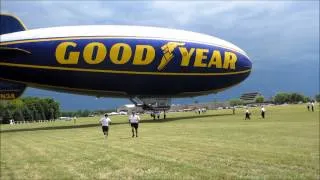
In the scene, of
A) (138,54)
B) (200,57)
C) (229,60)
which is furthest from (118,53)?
(229,60)

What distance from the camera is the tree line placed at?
154 metres

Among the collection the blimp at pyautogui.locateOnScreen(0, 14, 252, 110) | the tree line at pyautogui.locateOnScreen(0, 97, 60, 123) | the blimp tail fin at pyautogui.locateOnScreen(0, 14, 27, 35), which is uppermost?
the blimp tail fin at pyautogui.locateOnScreen(0, 14, 27, 35)

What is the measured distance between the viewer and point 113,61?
47125 mm

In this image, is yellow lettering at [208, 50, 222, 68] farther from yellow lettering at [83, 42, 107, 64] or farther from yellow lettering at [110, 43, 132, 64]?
yellow lettering at [83, 42, 107, 64]

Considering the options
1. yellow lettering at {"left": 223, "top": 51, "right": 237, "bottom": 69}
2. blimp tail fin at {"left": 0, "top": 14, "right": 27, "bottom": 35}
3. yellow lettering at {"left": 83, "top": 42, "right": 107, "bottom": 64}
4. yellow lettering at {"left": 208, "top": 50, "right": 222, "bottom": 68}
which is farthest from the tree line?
yellow lettering at {"left": 83, "top": 42, "right": 107, "bottom": 64}

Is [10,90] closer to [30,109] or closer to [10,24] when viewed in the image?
[10,24]

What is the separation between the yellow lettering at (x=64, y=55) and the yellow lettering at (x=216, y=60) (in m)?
15.6

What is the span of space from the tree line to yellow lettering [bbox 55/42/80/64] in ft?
350

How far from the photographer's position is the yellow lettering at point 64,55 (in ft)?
145

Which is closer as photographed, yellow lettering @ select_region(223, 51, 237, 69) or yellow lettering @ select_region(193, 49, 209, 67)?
yellow lettering @ select_region(193, 49, 209, 67)

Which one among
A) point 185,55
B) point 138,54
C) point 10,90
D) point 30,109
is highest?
point 185,55

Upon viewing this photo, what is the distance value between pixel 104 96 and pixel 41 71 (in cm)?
891

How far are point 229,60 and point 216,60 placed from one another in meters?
2.66

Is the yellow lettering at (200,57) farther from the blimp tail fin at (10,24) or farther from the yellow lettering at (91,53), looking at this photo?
the blimp tail fin at (10,24)
